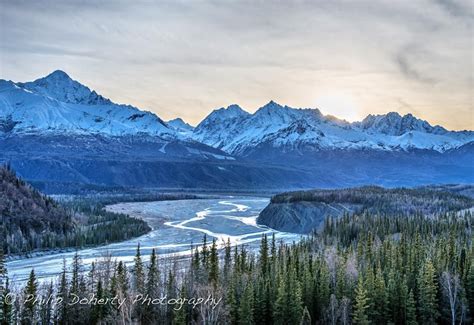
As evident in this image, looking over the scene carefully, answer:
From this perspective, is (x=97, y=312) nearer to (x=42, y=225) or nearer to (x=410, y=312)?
(x=410, y=312)

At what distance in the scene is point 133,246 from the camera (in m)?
128

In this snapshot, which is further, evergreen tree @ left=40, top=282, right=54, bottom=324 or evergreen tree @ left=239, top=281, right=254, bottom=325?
evergreen tree @ left=40, top=282, right=54, bottom=324

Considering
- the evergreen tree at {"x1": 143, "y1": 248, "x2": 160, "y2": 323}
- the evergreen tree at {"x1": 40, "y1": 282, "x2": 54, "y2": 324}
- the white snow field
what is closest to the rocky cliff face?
the white snow field

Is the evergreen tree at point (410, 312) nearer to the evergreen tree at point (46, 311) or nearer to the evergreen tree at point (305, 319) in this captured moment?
the evergreen tree at point (305, 319)

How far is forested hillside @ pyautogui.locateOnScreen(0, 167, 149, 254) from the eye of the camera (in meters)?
127

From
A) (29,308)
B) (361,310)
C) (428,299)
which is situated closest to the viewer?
(29,308)

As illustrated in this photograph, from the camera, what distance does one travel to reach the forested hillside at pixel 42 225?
415ft

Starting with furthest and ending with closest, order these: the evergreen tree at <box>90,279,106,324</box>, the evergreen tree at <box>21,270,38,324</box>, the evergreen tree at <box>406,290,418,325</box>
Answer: the evergreen tree at <box>406,290,418,325</box>
the evergreen tree at <box>90,279,106,324</box>
the evergreen tree at <box>21,270,38,324</box>

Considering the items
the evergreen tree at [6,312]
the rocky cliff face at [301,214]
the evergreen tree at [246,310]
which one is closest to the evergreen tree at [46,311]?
the evergreen tree at [6,312]

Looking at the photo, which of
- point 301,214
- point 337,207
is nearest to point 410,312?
point 301,214

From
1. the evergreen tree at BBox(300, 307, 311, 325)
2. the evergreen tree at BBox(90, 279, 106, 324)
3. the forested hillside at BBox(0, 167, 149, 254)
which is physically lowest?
the evergreen tree at BBox(300, 307, 311, 325)

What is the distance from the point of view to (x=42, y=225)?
142m

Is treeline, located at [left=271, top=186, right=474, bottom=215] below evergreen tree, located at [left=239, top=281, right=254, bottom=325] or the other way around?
the other way around

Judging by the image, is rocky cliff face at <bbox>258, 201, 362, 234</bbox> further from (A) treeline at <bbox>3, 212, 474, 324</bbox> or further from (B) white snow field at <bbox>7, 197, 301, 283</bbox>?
(A) treeline at <bbox>3, 212, 474, 324</bbox>
